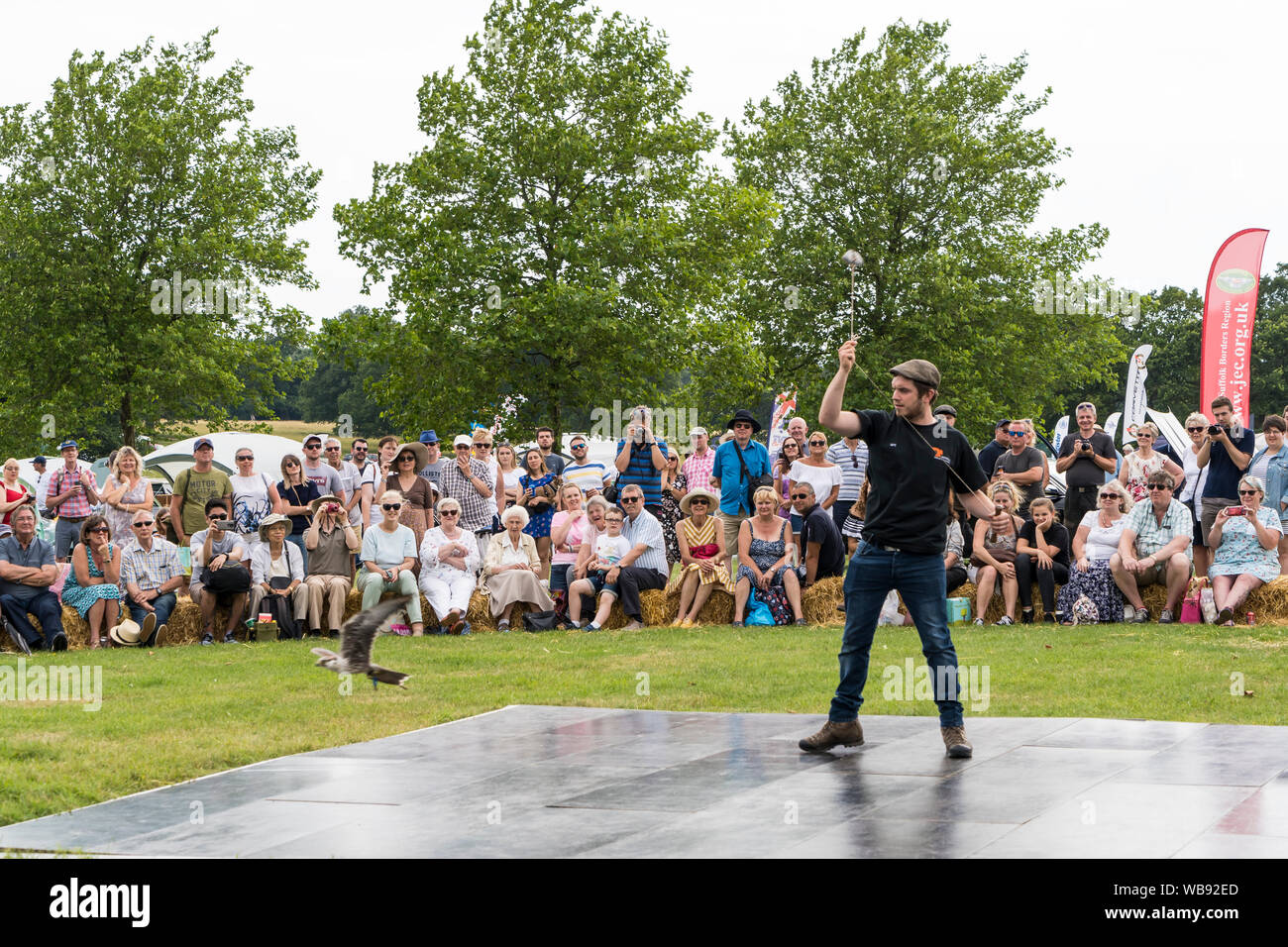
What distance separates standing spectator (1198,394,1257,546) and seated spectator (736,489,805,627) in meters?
4.45

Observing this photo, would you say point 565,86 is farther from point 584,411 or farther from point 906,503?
point 906,503

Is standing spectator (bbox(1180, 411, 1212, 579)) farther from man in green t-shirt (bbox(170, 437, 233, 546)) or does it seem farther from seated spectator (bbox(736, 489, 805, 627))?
man in green t-shirt (bbox(170, 437, 233, 546))

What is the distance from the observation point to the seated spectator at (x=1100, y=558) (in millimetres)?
14422

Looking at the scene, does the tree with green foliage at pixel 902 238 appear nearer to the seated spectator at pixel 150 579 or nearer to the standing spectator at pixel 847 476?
the standing spectator at pixel 847 476

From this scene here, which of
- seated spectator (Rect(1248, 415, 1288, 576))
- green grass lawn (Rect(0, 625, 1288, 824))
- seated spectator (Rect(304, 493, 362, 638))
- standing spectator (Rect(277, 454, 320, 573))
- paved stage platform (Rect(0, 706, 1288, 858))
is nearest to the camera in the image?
paved stage platform (Rect(0, 706, 1288, 858))

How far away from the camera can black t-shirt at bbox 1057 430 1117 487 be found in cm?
1550

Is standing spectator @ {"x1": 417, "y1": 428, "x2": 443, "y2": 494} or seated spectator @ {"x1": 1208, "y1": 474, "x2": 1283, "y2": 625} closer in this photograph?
seated spectator @ {"x1": 1208, "y1": 474, "x2": 1283, "y2": 625}

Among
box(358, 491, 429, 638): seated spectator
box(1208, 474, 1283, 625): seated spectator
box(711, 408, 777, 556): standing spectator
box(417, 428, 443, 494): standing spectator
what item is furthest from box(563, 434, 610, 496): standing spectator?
box(1208, 474, 1283, 625): seated spectator

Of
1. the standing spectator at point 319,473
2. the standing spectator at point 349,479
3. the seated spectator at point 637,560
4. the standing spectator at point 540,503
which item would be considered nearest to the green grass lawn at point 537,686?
the seated spectator at point 637,560

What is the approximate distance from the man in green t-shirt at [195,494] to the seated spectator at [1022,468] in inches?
358

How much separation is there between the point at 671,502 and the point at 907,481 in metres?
8.98

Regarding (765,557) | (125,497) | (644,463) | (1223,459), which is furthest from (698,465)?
(125,497)
